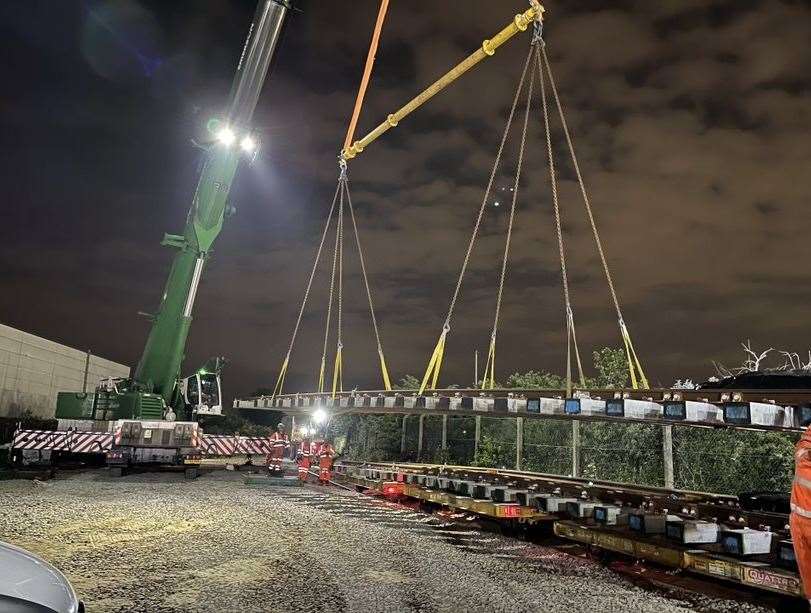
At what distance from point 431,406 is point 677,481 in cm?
1002

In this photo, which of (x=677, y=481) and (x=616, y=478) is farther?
(x=616, y=478)

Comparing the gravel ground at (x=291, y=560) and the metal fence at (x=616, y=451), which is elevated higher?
the metal fence at (x=616, y=451)

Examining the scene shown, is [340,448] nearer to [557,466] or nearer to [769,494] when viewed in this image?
[557,466]

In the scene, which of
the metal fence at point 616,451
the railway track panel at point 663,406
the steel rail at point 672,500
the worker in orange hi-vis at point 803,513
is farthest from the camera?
the metal fence at point 616,451

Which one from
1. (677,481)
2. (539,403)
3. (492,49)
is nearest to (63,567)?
(539,403)

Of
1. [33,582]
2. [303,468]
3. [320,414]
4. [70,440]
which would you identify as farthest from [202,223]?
[33,582]

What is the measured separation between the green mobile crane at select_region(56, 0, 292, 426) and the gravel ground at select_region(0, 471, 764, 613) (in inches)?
186

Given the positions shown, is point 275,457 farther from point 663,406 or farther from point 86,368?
point 86,368

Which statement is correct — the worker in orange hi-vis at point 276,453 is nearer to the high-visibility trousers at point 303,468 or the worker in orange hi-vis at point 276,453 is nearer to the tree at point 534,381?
the high-visibility trousers at point 303,468

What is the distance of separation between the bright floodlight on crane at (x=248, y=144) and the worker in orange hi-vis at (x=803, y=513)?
14183 mm

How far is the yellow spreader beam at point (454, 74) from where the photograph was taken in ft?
42.2

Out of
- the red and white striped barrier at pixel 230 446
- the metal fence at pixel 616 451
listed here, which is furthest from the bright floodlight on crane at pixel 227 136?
the metal fence at pixel 616 451

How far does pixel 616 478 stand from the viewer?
63.2 feet

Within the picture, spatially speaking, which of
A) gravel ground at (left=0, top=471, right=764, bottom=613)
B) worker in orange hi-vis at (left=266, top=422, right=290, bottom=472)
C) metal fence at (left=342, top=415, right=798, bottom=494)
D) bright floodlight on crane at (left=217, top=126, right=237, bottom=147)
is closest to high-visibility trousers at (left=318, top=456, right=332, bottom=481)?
worker in orange hi-vis at (left=266, top=422, right=290, bottom=472)
